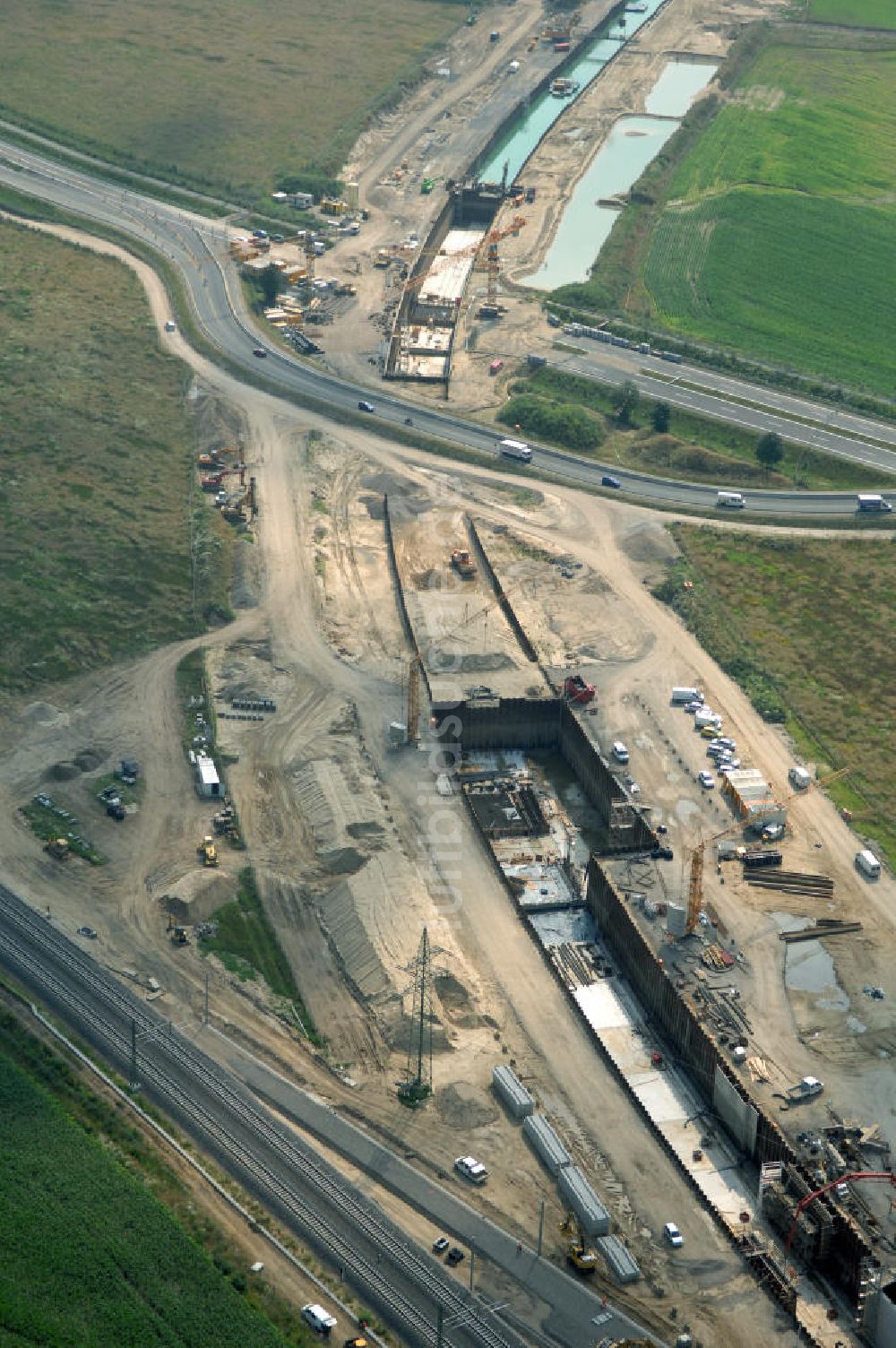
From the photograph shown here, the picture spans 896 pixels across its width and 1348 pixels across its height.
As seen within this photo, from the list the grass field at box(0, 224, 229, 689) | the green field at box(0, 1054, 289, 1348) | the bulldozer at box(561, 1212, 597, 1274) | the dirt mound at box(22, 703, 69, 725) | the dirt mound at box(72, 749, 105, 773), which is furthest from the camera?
the grass field at box(0, 224, 229, 689)

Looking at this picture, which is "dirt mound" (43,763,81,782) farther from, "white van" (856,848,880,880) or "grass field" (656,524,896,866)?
"white van" (856,848,880,880)

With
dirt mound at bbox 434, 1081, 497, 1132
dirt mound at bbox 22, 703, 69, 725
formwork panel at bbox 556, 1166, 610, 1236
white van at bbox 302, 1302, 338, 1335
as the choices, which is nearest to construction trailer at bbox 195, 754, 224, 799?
dirt mound at bbox 22, 703, 69, 725

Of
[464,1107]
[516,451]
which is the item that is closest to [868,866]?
[464,1107]

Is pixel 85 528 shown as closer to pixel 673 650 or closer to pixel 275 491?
pixel 275 491

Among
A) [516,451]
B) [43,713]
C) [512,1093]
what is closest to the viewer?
[512,1093]

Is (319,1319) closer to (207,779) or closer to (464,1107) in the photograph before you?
(464,1107)
